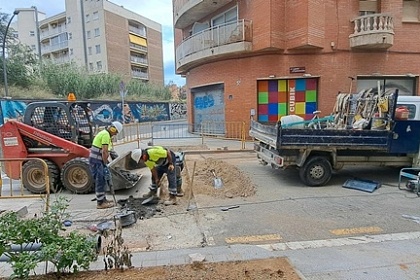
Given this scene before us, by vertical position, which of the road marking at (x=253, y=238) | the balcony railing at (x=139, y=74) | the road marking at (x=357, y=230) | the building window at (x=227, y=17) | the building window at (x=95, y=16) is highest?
the building window at (x=95, y=16)

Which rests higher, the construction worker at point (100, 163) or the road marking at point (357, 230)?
the construction worker at point (100, 163)

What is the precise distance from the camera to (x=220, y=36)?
600 inches

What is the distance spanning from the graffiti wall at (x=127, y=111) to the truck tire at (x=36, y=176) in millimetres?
10549

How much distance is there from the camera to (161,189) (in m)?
6.50

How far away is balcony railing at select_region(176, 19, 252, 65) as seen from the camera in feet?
47.0

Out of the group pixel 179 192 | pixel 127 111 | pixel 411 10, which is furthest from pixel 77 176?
pixel 127 111

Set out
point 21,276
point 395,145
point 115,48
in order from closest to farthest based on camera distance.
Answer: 1. point 21,276
2. point 395,145
3. point 115,48

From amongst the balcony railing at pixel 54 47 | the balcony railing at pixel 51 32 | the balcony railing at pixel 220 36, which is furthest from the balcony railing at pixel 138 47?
the balcony railing at pixel 220 36

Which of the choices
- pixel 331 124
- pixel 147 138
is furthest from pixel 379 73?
pixel 147 138

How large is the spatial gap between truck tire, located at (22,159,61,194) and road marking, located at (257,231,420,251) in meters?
5.37

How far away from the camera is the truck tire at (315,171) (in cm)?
711

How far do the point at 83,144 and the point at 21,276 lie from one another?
5591 millimetres

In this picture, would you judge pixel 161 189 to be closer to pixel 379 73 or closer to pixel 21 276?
pixel 21 276

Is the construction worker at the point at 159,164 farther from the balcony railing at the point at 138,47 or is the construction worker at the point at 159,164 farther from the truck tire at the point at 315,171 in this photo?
the balcony railing at the point at 138,47
